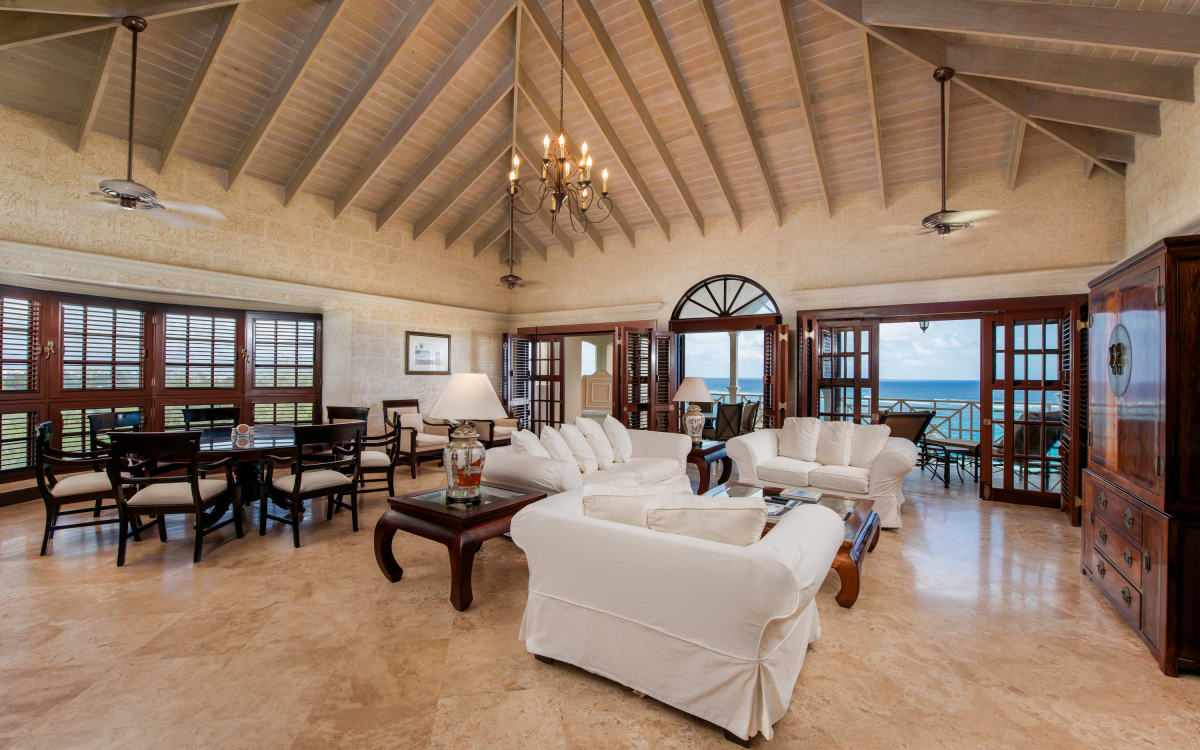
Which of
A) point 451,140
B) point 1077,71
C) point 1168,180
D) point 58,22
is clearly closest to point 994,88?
point 1077,71

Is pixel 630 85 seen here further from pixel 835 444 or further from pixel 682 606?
pixel 682 606

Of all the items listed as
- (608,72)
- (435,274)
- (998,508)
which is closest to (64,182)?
(435,274)

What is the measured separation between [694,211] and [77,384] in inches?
290

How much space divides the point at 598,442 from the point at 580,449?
27 centimetres

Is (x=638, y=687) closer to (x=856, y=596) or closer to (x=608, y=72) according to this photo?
(x=856, y=596)

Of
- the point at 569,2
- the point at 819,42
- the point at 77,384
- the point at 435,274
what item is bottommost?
the point at 77,384

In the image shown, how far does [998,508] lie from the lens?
16.5ft

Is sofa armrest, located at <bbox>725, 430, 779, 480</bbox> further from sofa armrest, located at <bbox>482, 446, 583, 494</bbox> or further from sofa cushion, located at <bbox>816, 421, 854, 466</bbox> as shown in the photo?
sofa armrest, located at <bbox>482, 446, 583, 494</bbox>

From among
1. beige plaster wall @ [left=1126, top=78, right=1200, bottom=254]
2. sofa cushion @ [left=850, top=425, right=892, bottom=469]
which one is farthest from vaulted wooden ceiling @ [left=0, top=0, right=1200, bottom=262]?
sofa cushion @ [left=850, top=425, right=892, bottom=469]

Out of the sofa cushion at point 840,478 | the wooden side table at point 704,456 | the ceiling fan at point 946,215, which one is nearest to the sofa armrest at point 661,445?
the wooden side table at point 704,456

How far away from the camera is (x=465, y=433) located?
3.07 metres

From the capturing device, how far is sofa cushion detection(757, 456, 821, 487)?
4730 mm

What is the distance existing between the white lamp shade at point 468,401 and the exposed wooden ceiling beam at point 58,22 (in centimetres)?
342

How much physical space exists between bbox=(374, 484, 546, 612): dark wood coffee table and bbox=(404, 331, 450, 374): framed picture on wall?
190 inches
